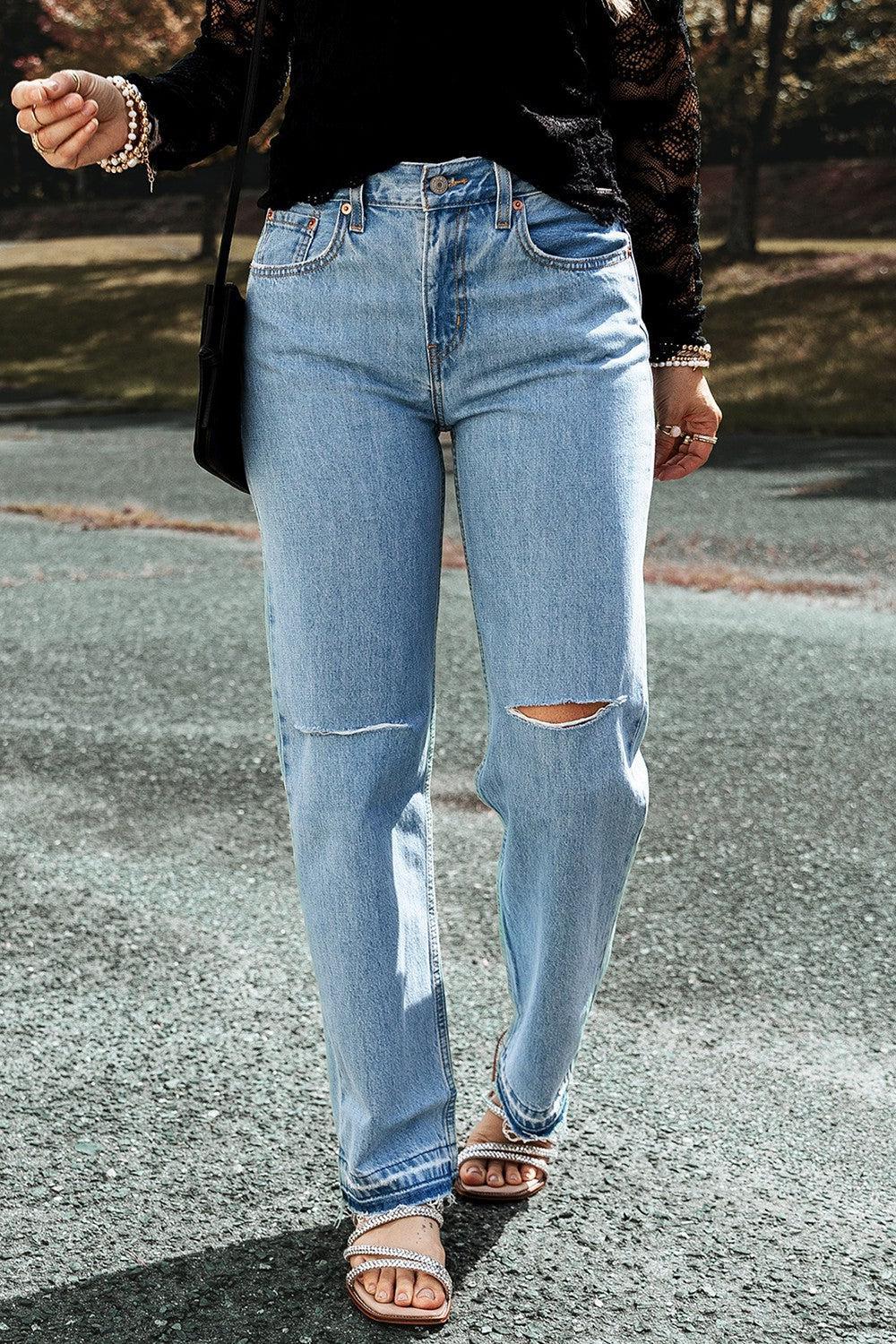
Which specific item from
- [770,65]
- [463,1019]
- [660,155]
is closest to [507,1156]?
[463,1019]

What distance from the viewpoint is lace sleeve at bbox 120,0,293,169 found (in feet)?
6.28

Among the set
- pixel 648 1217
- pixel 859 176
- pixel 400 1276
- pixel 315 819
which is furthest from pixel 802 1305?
pixel 859 176

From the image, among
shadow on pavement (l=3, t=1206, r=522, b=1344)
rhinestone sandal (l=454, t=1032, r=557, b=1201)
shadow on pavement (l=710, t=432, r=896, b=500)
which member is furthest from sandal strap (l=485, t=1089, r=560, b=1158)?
shadow on pavement (l=710, t=432, r=896, b=500)

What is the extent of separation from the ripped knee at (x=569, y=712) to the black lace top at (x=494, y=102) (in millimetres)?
581

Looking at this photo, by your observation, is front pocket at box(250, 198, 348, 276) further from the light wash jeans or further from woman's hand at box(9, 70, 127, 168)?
woman's hand at box(9, 70, 127, 168)

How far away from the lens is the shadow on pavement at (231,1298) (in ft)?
5.99

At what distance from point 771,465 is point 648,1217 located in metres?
9.14

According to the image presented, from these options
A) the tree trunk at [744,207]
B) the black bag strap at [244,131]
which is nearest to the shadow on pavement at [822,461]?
the black bag strap at [244,131]

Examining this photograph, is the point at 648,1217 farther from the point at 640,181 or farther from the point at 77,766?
the point at 77,766

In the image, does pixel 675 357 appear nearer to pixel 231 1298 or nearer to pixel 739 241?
Answer: pixel 231 1298

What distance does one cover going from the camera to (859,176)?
2816 cm

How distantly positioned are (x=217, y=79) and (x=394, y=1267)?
154 centimetres

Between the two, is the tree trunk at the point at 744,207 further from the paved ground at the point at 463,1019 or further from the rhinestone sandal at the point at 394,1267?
the rhinestone sandal at the point at 394,1267

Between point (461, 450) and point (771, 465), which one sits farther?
point (771, 465)
